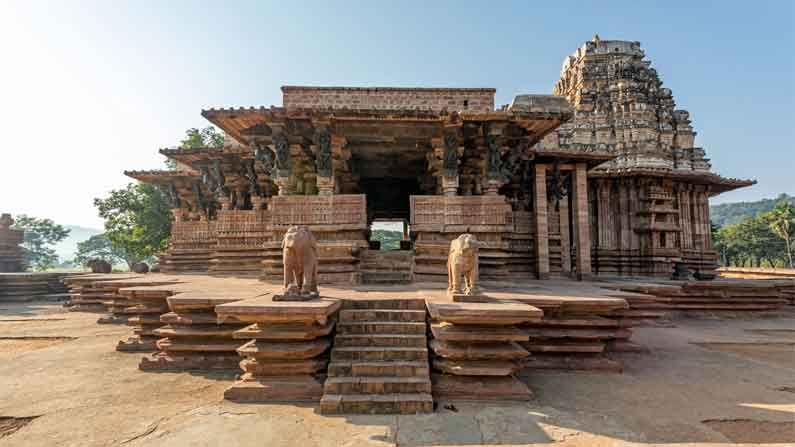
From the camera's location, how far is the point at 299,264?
530cm

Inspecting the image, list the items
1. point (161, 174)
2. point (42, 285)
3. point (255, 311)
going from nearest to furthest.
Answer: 1. point (255, 311)
2. point (161, 174)
3. point (42, 285)

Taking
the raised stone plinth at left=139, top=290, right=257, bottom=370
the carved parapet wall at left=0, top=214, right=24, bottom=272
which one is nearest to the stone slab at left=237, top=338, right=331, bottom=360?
the raised stone plinth at left=139, top=290, right=257, bottom=370

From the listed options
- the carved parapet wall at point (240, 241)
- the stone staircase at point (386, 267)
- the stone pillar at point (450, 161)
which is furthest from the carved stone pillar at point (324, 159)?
the carved parapet wall at point (240, 241)

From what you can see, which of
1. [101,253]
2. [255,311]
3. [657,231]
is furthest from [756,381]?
[101,253]

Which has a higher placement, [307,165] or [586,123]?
[586,123]

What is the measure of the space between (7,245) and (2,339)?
995 inches

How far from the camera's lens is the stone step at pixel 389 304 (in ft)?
18.3

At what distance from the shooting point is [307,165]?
1209 centimetres

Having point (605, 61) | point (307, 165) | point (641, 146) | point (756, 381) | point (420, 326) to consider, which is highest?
point (605, 61)

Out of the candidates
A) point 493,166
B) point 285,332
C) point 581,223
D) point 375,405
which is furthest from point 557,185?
point 285,332

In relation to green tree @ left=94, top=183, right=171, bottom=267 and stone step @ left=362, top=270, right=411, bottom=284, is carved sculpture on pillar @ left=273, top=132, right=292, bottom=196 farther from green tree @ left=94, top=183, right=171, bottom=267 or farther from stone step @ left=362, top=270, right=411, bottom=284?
green tree @ left=94, top=183, right=171, bottom=267

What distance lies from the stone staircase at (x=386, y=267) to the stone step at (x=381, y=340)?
426 cm

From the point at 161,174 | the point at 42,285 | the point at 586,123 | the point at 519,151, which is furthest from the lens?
the point at 586,123

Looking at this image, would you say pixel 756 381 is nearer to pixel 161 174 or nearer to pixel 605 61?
pixel 161 174
